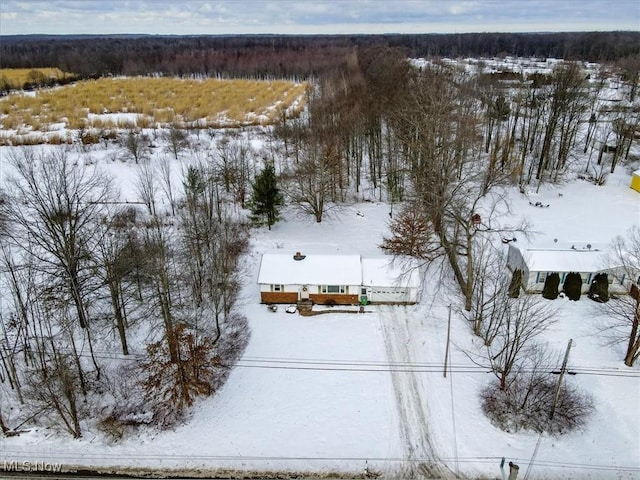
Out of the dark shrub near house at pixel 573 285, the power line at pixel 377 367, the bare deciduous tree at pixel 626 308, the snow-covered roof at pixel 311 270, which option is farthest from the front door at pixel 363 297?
the bare deciduous tree at pixel 626 308

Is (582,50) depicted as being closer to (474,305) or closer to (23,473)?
(474,305)

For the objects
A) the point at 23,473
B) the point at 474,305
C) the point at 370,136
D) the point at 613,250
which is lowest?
the point at 23,473

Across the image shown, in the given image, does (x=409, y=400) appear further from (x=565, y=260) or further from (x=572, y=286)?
(x=565, y=260)

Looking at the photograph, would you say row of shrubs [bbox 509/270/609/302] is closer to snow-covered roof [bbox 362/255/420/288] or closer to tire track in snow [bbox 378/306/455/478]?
snow-covered roof [bbox 362/255/420/288]

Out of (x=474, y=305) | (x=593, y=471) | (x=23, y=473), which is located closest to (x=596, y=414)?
(x=593, y=471)

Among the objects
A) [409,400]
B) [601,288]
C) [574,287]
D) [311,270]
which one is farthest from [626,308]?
[311,270]

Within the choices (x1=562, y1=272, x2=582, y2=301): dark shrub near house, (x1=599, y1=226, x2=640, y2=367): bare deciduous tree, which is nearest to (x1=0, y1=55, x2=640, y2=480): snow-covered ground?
(x1=562, y1=272, x2=582, y2=301): dark shrub near house

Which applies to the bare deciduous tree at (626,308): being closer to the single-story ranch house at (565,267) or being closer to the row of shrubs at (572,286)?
the single-story ranch house at (565,267)
